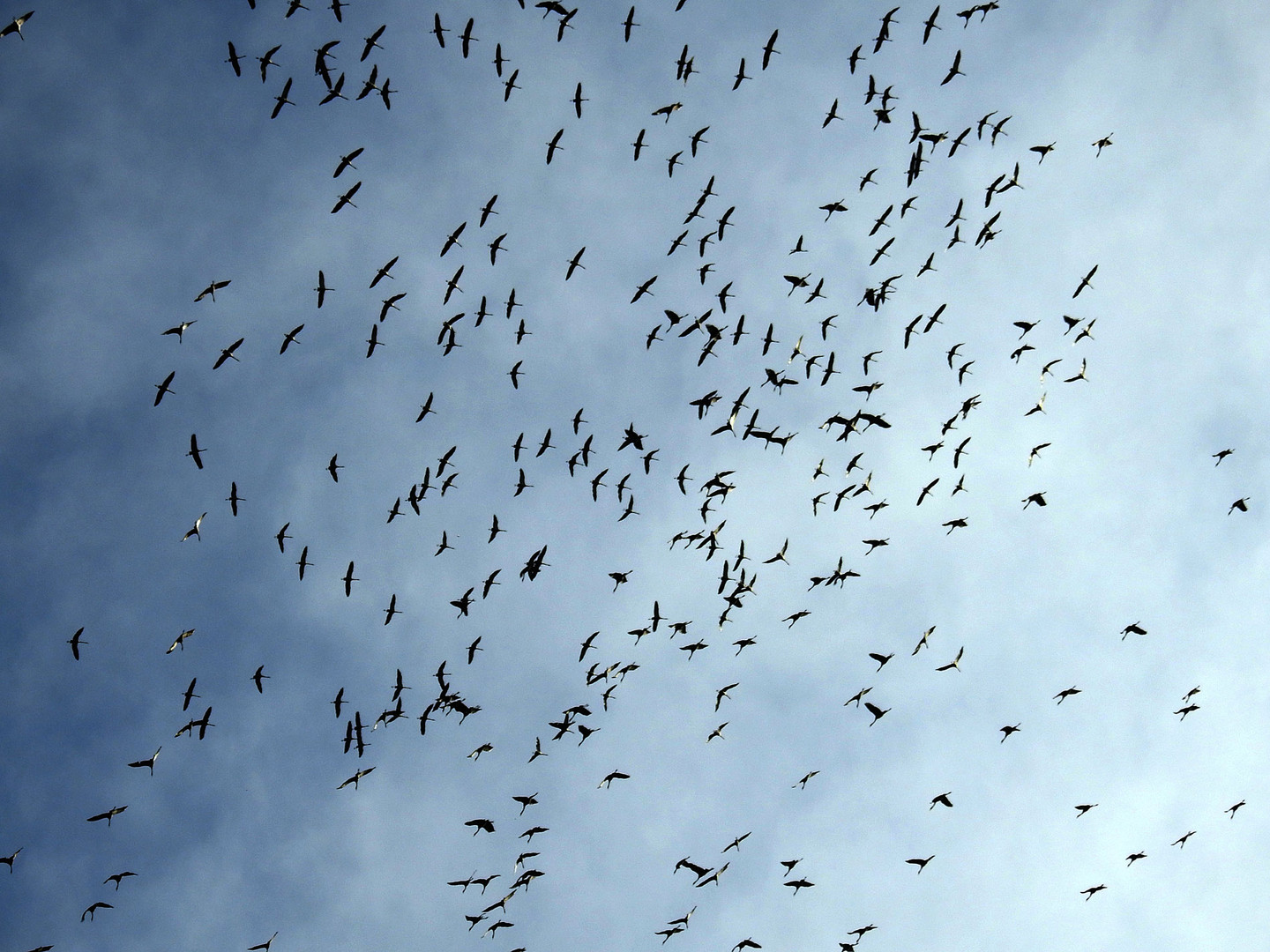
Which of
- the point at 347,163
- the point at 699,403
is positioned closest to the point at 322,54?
the point at 347,163

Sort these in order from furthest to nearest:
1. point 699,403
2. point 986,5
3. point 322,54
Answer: point 699,403
point 986,5
point 322,54

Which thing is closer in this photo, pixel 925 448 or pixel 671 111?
pixel 671 111

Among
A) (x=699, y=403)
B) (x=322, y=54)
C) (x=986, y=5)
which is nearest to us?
(x=322, y=54)

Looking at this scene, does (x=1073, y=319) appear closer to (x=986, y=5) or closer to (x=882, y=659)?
(x=986, y=5)

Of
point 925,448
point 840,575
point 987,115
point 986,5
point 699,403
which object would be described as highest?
point 986,5

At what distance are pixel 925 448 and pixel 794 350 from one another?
9242 mm

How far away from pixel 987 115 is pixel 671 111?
52.6 ft

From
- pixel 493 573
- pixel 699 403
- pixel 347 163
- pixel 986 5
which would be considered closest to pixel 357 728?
pixel 493 573

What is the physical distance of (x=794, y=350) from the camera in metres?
52.1

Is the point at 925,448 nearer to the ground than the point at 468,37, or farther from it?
nearer to the ground

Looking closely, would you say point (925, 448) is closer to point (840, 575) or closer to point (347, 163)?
point (840, 575)

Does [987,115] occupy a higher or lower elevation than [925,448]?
higher

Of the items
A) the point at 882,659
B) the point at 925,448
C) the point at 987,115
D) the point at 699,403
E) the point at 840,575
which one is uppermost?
the point at 987,115

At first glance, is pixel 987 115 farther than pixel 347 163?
Yes
